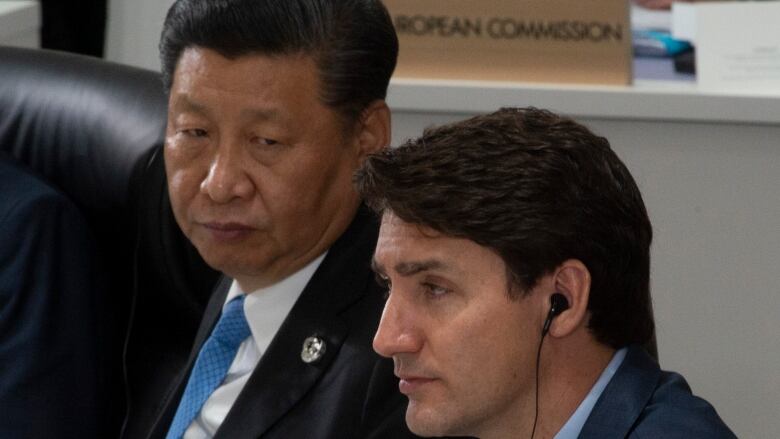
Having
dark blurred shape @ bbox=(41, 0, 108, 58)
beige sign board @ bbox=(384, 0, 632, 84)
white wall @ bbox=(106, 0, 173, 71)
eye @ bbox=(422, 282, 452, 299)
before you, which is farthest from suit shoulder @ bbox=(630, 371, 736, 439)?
dark blurred shape @ bbox=(41, 0, 108, 58)

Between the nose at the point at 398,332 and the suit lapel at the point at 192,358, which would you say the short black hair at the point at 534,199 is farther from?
the suit lapel at the point at 192,358

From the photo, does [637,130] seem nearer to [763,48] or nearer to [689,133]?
[689,133]

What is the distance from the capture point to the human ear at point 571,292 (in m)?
1.42

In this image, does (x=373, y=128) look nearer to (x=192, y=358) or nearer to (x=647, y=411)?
(x=192, y=358)

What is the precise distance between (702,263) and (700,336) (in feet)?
0.46

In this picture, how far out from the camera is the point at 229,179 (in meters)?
1.80

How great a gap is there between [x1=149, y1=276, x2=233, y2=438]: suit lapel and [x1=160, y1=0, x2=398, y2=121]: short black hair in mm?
354

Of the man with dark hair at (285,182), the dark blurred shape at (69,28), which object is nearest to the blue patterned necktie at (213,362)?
the man with dark hair at (285,182)

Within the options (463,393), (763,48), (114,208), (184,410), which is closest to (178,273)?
(114,208)

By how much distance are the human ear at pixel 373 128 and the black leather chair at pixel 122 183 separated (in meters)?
0.35

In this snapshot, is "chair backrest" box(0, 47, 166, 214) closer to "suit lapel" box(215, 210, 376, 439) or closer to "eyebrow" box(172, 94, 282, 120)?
"eyebrow" box(172, 94, 282, 120)

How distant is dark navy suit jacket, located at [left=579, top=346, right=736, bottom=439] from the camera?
1383 millimetres

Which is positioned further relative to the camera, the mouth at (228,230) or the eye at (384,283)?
the mouth at (228,230)

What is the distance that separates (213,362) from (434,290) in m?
0.54
